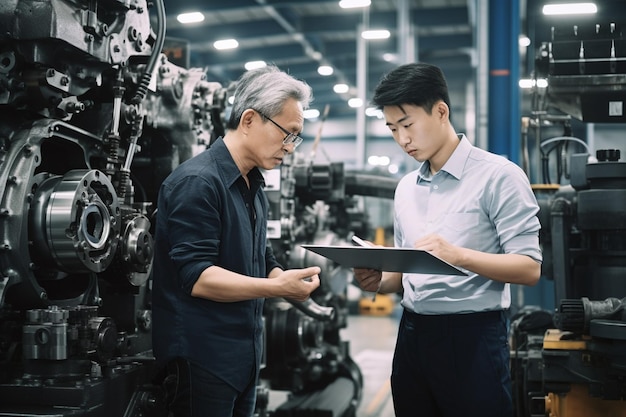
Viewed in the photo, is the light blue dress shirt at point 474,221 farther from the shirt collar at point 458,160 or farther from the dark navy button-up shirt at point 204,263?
the dark navy button-up shirt at point 204,263

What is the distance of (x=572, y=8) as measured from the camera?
464cm

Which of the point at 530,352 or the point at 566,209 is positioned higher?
the point at 566,209

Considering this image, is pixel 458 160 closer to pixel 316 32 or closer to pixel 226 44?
pixel 316 32

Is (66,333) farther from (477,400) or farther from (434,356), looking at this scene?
(477,400)

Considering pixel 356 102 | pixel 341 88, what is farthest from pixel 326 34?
pixel 341 88

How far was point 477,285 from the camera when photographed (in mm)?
1770

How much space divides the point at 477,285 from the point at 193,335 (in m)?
0.78

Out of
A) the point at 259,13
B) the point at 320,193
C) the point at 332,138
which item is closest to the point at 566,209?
the point at 320,193

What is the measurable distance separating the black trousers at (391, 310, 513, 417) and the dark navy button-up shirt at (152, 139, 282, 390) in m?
0.47

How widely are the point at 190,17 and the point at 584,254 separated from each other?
8.13 m

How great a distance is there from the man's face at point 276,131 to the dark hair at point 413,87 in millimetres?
258

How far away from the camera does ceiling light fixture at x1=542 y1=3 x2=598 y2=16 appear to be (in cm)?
345

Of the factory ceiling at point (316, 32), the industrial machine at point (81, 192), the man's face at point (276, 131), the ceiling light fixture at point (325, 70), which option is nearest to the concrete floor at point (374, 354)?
the industrial machine at point (81, 192)

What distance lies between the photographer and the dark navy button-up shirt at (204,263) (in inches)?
67.9
